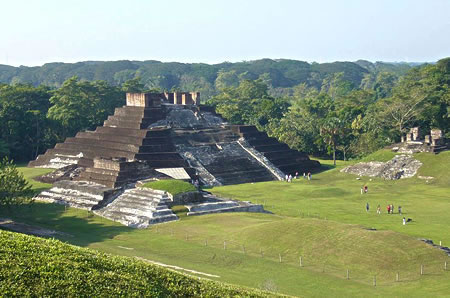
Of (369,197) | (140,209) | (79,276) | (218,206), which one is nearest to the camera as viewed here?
(79,276)

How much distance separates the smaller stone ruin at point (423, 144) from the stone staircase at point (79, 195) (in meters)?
28.9

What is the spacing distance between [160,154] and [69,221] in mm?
16869

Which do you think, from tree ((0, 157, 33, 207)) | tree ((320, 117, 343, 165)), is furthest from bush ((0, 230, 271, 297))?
tree ((320, 117, 343, 165))

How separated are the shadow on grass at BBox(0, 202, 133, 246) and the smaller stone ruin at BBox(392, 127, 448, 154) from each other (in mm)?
31295

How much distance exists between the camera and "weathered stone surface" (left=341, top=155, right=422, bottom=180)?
177 ft

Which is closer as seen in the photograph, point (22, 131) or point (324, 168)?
point (324, 168)

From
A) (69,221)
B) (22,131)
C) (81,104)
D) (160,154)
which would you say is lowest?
(69,221)

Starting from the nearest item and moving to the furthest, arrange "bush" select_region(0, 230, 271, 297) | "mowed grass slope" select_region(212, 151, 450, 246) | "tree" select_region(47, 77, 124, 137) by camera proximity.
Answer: "bush" select_region(0, 230, 271, 297)
"mowed grass slope" select_region(212, 151, 450, 246)
"tree" select_region(47, 77, 124, 137)

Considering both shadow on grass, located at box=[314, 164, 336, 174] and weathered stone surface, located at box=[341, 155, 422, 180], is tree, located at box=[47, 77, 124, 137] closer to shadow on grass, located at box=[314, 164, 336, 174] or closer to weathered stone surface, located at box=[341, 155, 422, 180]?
shadow on grass, located at box=[314, 164, 336, 174]

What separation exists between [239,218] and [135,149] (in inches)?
761

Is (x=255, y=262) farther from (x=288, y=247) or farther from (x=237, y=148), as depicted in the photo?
(x=237, y=148)

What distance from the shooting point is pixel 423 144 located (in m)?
57.0

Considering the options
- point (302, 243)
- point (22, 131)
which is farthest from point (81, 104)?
point (302, 243)

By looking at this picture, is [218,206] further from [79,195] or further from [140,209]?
[79,195]
